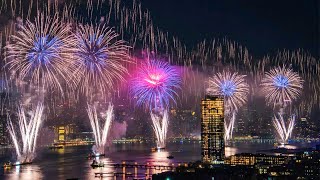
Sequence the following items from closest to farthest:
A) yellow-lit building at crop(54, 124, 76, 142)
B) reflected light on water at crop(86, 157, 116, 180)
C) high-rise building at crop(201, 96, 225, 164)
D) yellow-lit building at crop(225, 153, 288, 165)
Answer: reflected light on water at crop(86, 157, 116, 180), high-rise building at crop(201, 96, 225, 164), yellow-lit building at crop(225, 153, 288, 165), yellow-lit building at crop(54, 124, 76, 142)

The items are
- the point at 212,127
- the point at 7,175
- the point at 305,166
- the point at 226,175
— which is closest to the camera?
the point at 226,175

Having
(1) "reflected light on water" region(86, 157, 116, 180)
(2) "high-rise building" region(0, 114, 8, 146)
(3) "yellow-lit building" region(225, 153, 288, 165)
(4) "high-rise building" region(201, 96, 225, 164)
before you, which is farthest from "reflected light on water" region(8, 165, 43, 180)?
(2) "high-rise building" region(0, 114, 8, 146)

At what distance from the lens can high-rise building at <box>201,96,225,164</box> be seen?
310 ft

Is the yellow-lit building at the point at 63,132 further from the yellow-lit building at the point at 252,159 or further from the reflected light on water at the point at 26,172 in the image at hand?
the yellow-lit building at the point at 252,159

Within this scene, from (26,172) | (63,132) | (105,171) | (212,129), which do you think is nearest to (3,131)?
(63,132)

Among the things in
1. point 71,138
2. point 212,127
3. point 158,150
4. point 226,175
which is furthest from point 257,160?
point 71,138

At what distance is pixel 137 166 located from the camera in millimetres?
91625

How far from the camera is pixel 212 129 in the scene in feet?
314

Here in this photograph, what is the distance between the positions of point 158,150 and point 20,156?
52.2 metres

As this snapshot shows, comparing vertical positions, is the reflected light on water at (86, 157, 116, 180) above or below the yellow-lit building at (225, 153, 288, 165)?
below

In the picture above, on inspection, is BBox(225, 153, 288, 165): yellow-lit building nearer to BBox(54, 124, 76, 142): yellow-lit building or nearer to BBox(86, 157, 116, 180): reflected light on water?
BBox(86, 157, 116, 180): reflected light on water

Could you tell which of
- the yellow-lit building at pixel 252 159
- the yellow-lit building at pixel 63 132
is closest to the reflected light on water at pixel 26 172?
the yellow-lit building at pixel 252 159

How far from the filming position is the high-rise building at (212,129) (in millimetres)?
94562

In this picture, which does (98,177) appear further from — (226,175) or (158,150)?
(158,150)
